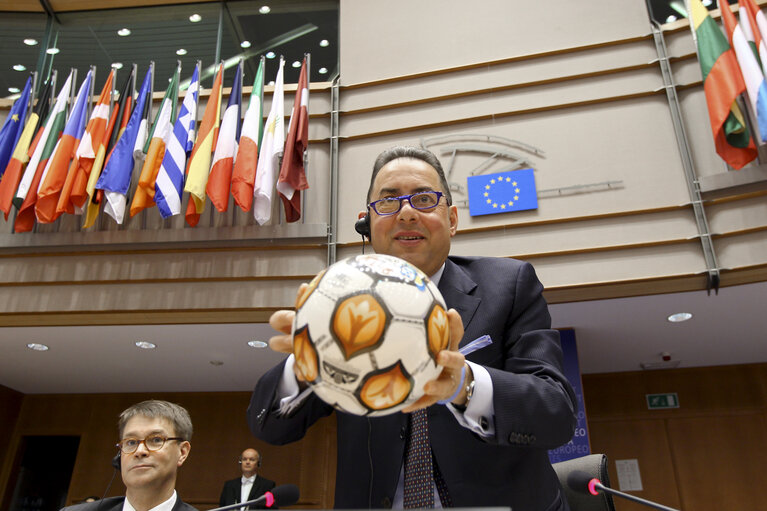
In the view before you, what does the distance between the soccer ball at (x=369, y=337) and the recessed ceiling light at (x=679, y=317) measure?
5.57m

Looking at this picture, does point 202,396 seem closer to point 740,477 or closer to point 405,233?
point 740,477

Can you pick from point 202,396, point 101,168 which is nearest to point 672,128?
point 101,168

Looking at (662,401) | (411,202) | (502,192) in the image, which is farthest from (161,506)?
(662,401)

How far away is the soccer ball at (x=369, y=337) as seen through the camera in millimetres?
956

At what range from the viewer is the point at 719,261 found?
4.97 meters

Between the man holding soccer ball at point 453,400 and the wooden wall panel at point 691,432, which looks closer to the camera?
the man holding soccer ball at point 453,400

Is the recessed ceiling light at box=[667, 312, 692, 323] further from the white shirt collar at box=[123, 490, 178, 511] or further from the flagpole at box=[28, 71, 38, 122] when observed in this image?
the flagpole at box=[28, 71, 38, 122]

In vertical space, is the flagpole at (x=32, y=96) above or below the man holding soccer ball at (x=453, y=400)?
above

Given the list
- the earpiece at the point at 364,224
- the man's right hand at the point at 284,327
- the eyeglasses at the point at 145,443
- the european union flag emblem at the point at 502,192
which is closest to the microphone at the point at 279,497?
the man's right hand at the point at 284,327

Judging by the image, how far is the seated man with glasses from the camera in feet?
7.82

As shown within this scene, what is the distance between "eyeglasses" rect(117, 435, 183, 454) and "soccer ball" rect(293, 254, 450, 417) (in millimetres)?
1824

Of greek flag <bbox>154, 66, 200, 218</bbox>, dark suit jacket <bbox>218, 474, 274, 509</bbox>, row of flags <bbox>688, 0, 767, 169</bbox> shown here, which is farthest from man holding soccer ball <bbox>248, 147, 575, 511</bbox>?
dark suit jacket <bbox>218, 474, 274, 509</bbox>

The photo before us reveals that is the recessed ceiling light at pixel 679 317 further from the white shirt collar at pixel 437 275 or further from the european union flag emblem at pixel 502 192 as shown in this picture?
the white shirt collar at pixel 437 275

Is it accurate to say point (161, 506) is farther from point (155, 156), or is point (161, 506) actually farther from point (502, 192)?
point (155, 156)
